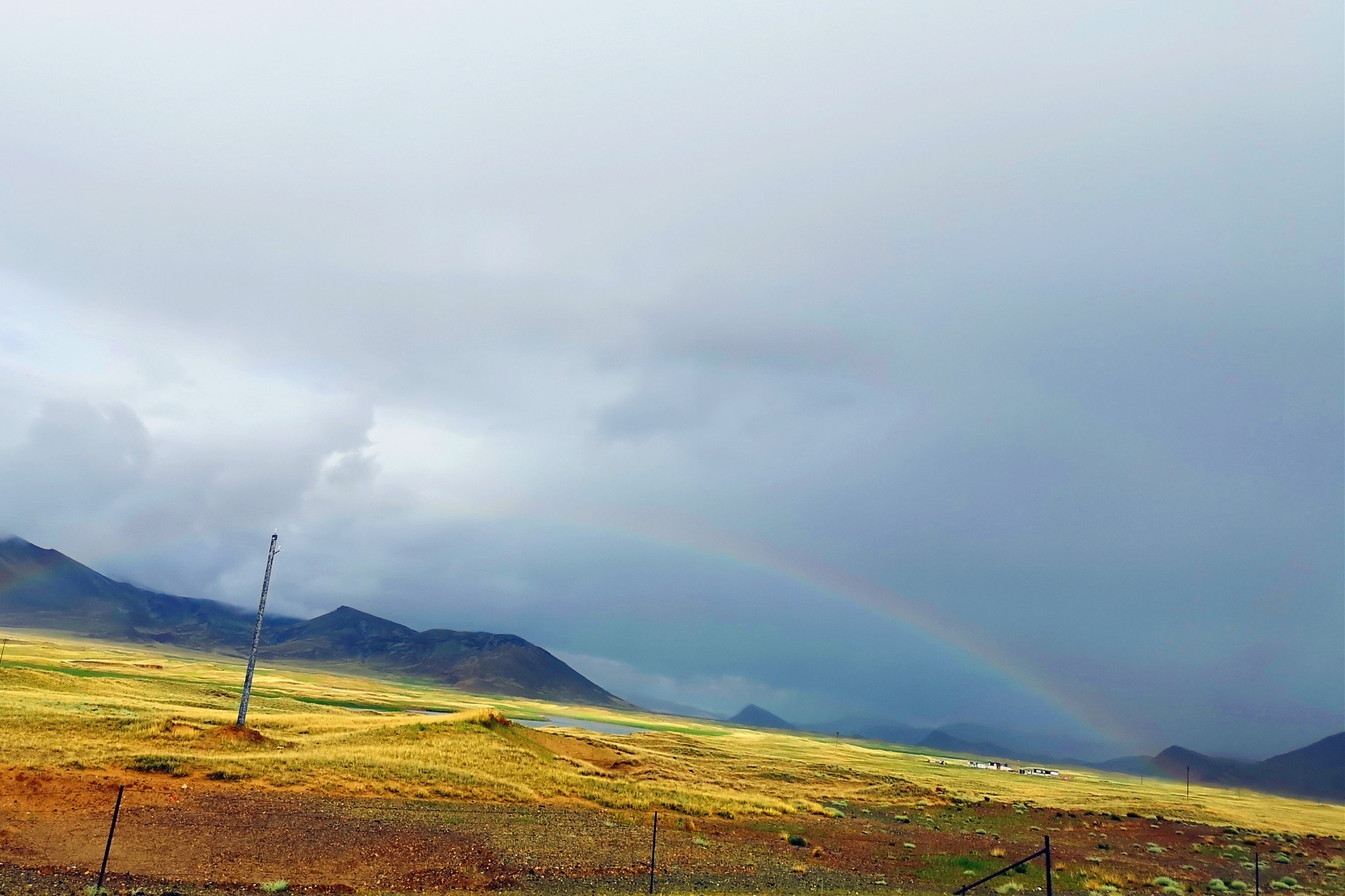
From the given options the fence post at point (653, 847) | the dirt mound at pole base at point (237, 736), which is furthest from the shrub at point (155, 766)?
the fence post at point (653, 847)

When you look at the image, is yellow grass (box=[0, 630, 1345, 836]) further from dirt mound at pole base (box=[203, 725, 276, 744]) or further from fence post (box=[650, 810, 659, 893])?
fence post (box=[650, 810, 659, 893])

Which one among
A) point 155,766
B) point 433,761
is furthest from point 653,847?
point 155,766

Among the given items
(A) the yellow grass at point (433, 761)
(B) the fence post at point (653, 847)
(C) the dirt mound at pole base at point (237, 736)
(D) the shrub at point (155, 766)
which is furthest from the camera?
(C) the dirt mound at pole base at point (237, 736)

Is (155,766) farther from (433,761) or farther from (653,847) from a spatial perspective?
(653,847)

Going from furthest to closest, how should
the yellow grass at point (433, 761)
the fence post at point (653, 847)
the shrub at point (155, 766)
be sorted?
the yellow grass at point (433, 761) → the shrub at point (155, 766) → the fence post at point (653, 847)

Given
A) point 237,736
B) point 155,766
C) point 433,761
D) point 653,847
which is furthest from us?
point 433,761

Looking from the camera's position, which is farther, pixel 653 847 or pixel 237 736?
pixel 237 736

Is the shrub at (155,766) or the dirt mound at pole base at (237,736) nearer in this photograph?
the shrub at (155,766)

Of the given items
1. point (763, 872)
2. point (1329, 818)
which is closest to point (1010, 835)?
point (763, 872)

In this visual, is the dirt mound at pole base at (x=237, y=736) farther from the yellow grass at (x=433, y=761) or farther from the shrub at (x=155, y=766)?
the shrub at (x=155, y=766)

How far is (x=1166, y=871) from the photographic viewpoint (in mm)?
35906

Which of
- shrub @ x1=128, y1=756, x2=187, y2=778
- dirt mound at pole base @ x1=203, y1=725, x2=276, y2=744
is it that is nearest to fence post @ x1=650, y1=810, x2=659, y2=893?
shrub @ x1=128, y1=756, x2=187, y2=778

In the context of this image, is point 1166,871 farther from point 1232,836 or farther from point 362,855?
point 362,855

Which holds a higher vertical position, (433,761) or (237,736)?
(237,736)
